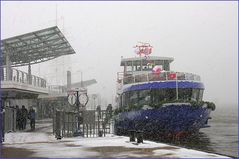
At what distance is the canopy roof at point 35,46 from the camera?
25.4m

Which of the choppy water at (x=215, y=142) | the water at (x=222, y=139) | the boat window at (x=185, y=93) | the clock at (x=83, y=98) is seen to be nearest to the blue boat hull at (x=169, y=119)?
the choppy water at (x=215, y=142)

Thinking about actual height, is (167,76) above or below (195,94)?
above

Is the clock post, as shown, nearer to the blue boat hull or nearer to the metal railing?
the blue boat hull

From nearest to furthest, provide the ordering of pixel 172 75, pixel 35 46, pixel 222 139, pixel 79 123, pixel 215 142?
pixel 79 123 → pixel 172 75 → pixel 215 142 → pixel 35 46 → pixel 222 139

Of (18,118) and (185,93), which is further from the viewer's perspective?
(185,93)

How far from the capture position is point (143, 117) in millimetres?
22625

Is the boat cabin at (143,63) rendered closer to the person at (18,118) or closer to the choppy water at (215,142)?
the choppy water at (215,142)

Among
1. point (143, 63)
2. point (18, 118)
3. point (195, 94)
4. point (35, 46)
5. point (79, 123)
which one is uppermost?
point (35, 46)

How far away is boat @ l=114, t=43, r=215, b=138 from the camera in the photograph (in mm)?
22047

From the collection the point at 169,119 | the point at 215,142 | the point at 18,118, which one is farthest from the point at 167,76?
the point at 18,118

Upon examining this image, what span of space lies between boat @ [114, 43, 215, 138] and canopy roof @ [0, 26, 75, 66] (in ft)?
19.4

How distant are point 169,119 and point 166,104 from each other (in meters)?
0.88

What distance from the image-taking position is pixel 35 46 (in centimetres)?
2789

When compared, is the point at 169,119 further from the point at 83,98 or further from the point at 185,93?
the point at 83,98
